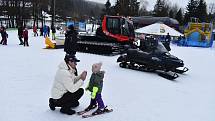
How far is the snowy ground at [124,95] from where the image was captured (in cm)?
612

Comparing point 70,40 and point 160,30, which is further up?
point 160,30

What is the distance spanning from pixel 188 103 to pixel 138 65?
5.01 meters

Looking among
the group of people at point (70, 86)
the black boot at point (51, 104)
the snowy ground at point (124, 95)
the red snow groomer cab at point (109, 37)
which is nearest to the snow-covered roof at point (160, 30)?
the red snow groomer cab at point (109, 37)

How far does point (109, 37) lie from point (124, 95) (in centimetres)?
1014

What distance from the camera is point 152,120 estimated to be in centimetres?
609

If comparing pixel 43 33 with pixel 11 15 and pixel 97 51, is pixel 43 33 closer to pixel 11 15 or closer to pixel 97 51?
pixel 97 51

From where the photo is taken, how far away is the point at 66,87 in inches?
220

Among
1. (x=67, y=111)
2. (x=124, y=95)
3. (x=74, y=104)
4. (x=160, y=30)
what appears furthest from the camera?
(x=160, y=30)

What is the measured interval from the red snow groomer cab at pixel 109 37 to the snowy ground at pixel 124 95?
5.28m

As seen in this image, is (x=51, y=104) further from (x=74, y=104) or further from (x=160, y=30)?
(x=160, y=30)

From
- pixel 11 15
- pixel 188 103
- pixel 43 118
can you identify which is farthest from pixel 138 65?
pixel 11 15

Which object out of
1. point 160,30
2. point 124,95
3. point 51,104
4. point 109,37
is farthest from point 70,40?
point 160,30

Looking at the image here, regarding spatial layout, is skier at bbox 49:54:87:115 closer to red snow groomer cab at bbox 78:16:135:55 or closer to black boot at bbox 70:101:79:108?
black boot at bbox 70:101:79:108

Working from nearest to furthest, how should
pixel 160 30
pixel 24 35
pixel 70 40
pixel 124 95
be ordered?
1. pixel 124 95
2. pixel 70 40
3. pixel 24 35
4. pixel 160 30
